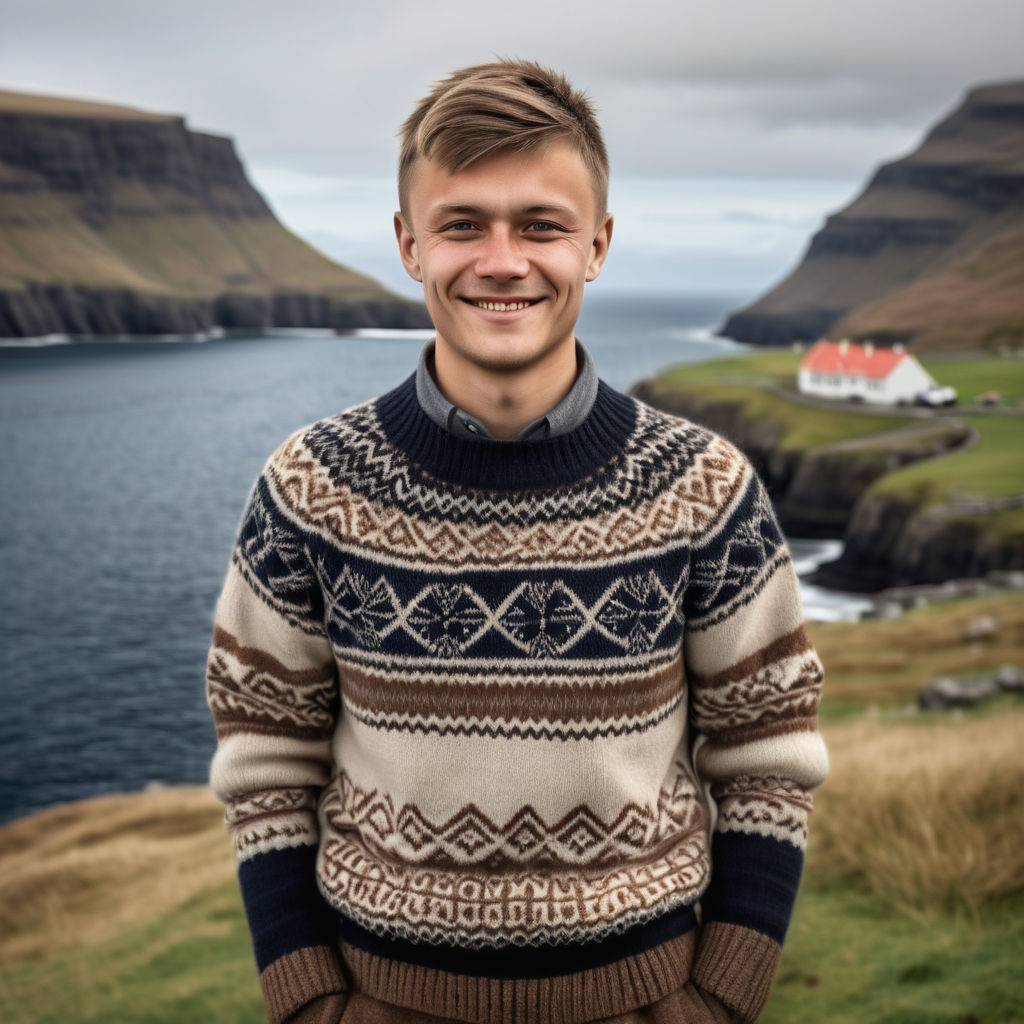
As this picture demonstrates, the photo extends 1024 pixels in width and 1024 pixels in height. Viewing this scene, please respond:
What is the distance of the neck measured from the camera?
2.88m

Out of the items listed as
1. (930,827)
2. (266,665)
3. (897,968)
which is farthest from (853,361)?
(266,665)

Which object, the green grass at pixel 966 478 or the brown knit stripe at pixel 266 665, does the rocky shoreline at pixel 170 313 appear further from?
the brown knit stripe at pixel 266 665

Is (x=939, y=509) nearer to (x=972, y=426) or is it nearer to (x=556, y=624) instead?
(x=972, y=426)

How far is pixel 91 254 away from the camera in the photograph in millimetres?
188000

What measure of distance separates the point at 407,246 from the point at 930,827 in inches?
209

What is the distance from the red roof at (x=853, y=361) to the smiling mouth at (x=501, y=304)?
64035mm

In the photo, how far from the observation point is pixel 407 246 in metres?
3.03

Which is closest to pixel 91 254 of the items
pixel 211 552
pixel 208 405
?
pixel 208 405

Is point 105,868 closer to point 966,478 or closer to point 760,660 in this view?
point 760,660

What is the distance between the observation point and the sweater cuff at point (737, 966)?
2.85m

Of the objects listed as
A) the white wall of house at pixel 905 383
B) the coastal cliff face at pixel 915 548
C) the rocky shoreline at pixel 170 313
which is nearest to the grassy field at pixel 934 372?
the white wall of house at pixel 905 383

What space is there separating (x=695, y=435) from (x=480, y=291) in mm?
750

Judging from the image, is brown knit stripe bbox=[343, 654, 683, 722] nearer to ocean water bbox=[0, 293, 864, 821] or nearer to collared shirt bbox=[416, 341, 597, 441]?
collared shirt bbox=[416, 341, 597, 441]

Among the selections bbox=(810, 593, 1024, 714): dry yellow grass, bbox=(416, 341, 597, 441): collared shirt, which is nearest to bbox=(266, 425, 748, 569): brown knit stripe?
bbox=(416, 341, 597, 441): collared shirt
